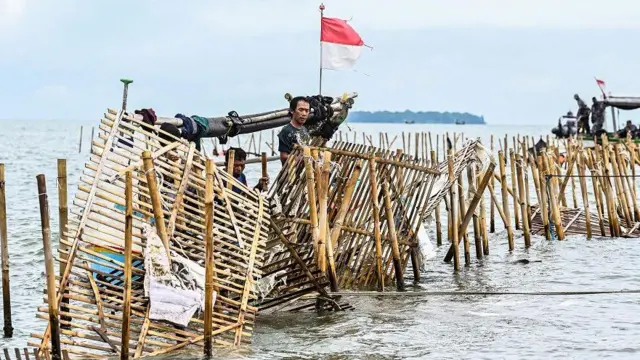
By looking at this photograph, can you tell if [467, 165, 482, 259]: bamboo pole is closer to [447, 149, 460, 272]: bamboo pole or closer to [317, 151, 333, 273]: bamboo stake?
[447, 149, 460, 272]: bamboo pole

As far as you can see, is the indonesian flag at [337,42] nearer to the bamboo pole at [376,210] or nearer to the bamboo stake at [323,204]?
the bamboo pole at [376,210]

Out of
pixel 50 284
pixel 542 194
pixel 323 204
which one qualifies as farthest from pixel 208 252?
pixel 542 194

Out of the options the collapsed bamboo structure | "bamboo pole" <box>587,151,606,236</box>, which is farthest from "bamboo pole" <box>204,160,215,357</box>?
"bamboo pole" <box>587,151,606,236</box>

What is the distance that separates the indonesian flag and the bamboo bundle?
4619 mm

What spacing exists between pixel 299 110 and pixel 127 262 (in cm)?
450

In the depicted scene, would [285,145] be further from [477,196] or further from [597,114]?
[597,114]

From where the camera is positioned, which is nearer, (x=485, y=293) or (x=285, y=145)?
(x=285, y=145)

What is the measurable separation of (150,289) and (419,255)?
583 cm

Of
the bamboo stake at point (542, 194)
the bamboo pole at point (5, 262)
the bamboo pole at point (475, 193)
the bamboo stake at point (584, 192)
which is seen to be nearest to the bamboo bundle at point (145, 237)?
the bamboo pole at point (5, 262)

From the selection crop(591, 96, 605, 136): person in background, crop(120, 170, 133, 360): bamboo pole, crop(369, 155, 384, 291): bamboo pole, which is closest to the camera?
crop(120, 170, 133, 360): bamboo pole

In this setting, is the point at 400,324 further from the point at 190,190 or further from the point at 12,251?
the point at 12,251

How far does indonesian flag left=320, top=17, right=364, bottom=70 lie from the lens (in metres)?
13.7

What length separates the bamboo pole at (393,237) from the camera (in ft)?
37.6

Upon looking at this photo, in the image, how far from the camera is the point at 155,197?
7.83 meters
